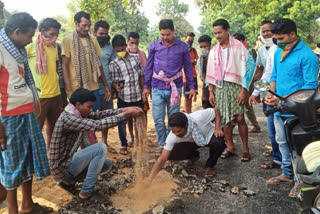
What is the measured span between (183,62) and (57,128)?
7.38 ft

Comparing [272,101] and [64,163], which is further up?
[272,101]

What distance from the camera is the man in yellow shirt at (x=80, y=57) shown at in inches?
157

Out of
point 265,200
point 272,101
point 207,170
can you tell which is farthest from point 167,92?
point 265,200

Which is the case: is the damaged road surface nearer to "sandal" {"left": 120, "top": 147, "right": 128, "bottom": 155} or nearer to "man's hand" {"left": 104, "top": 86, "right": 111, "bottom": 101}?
"sandal" {"left": 120, "top": 147, "right": 128, "bottom": 155}

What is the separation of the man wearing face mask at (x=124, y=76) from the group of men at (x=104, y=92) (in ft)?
0.05

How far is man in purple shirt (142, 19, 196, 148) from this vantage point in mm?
4262

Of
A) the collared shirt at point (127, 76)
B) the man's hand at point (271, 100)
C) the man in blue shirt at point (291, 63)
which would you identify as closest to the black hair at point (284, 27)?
the man in blue shirt at point (291, 63)

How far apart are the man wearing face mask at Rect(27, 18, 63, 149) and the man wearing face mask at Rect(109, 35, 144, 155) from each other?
97 cm

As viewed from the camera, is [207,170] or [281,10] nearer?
[207,170]

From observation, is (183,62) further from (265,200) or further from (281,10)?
(281,10)

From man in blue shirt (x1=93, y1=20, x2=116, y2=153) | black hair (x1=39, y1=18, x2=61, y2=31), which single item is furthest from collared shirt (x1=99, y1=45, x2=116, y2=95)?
black hair (x1=39, y1=18, x2=61, y2=31)

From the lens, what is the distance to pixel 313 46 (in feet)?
77.2

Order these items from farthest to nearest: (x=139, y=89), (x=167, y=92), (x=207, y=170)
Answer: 1. (x=139, y=89)
2. (x=167, y=92)
3. (x=207, y=170)

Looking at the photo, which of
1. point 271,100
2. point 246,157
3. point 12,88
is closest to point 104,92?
point 12,88
